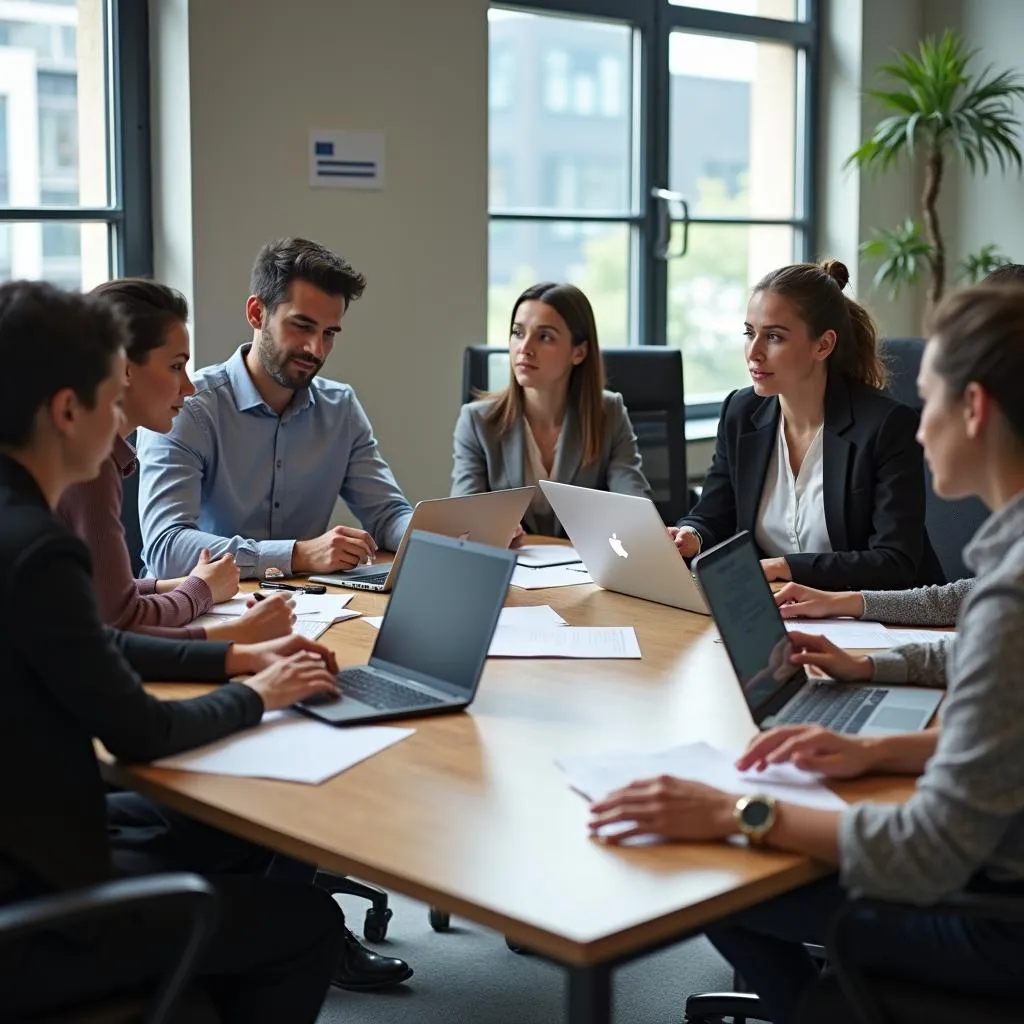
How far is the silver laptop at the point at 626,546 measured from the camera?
8.83 feet

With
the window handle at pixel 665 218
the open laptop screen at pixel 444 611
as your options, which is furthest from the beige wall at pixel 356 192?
the open laptop screen at pixel 444 611

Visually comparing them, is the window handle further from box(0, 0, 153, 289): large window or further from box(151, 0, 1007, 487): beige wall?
box(0, 0, 153, 289): large window

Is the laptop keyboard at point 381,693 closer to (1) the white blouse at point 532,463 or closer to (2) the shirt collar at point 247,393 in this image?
(2) the shirt collar at point 247,393

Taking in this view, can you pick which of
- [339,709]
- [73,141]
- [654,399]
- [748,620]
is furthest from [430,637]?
[73,141]

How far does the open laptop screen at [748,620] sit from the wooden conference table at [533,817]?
0.06 meters

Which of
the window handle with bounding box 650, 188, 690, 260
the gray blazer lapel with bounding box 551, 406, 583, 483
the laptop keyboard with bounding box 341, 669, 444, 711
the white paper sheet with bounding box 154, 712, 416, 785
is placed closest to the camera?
the white paper sheet with bounding box 154, 712, 416, 785

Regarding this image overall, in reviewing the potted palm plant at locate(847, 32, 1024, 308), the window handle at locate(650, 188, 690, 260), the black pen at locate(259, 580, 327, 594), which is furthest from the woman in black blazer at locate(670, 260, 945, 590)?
the potted palm plant at locate(847, 32, 1024, 308)

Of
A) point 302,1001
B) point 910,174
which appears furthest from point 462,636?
point 910,174

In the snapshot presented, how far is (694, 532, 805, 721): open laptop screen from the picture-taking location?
6.55 ft

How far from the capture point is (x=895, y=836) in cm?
151

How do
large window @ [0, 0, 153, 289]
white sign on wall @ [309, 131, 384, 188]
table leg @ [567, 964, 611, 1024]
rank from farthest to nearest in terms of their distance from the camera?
white sign on wall @ [309, 131, 384, 188] → large window @ [0, 0, 153, 289] → table leg @ [567, 964, 611, 1024]

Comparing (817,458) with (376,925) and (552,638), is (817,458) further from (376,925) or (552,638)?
(376,925)

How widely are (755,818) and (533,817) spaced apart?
9.7 inches

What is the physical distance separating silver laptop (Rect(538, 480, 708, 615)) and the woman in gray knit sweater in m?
0.91
